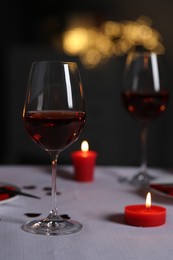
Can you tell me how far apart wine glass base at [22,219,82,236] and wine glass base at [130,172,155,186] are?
1.20 feet

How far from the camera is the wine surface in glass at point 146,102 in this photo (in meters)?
1.30

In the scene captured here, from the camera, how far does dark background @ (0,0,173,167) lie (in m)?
3.92

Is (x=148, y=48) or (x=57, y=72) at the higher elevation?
(x=148, y=48)

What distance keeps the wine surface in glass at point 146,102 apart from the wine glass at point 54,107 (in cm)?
47

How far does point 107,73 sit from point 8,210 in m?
3.22

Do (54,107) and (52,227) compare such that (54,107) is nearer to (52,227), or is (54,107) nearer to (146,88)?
(52,227)

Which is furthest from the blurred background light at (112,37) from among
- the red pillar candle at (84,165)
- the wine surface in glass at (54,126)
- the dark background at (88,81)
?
the wine surface in glass at (54,126)

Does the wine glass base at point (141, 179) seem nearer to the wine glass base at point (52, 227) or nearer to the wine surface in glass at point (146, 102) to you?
the wine surface in glass at point (146, 102)

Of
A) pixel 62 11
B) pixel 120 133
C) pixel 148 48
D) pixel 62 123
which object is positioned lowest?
pixel 120 133

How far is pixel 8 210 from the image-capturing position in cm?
92

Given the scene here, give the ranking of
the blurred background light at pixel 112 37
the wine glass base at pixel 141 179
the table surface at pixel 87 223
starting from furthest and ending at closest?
1. the blurred background light at pixel 112 37
2. the wine glass base at pixel 141 179
3. the table surface at pixel 87 223

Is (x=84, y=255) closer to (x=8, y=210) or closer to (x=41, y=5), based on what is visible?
(x=8, y=210)

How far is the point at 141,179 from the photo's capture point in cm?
122

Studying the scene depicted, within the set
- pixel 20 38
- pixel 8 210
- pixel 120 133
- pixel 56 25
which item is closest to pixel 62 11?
pixel 56 25
